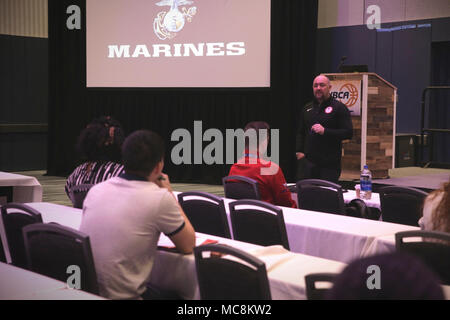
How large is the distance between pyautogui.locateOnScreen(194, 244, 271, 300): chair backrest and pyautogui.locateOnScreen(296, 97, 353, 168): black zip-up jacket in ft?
11.7

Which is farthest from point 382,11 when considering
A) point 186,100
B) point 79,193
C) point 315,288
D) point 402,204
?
point 315,288

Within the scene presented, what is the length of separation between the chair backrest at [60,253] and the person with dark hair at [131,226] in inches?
2.8

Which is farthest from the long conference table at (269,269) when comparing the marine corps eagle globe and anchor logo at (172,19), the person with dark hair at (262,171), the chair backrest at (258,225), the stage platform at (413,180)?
the marine corps eagle globe and anchor logo at (172,19)

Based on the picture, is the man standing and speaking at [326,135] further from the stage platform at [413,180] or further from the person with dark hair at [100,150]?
the person with dark hair at [100,150]

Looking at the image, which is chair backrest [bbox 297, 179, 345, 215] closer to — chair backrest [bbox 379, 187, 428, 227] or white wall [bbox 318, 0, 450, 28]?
chair backrest [bbox 379, 187, 428, 227]

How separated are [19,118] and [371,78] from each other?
6717mm

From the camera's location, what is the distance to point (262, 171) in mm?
4301

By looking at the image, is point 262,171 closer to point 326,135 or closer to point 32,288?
point 326,135

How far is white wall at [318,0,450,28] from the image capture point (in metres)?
10.1

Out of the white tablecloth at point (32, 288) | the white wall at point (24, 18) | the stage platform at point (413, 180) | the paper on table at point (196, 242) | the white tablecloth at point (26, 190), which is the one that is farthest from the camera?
the white wall at point (24, 18)

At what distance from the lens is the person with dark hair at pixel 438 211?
265 centimetres

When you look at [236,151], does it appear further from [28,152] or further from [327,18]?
[28,152]

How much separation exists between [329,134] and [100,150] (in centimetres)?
260

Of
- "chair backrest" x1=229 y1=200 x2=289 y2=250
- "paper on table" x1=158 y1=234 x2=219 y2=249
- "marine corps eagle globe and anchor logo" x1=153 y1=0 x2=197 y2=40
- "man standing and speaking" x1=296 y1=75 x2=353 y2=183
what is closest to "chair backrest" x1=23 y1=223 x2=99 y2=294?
"paper on table" x1=158 y1=234 x2=219 y2=249
